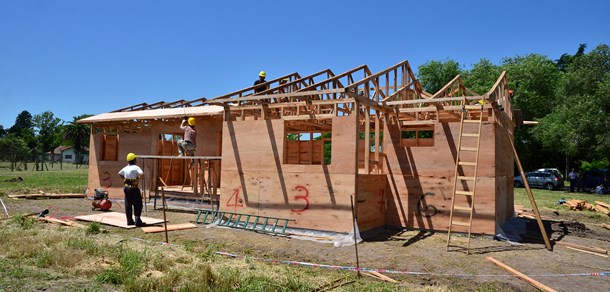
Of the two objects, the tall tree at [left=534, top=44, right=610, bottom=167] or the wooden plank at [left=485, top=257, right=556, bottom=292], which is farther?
the tall tree at [left=534, top=44, right=610, bottom=167]

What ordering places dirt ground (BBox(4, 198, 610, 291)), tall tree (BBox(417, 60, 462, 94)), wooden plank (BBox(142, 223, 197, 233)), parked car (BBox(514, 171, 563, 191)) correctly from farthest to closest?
tall tree (BBox(417, 60, 462, 94)), parked car (BBox(514, 171, 563, 191)), wooden plank (BBox(142, 223, 197, 233)), dirt ground (BBox(4, 198, 610, 291))

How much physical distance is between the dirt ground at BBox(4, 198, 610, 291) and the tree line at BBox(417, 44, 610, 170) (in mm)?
18635

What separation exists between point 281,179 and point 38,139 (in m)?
96.3

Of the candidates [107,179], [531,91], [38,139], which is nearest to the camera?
[107,179]

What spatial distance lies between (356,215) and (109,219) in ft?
22.7

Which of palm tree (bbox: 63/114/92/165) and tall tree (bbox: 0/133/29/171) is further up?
palm tree (bbox: 63/114/92/165)

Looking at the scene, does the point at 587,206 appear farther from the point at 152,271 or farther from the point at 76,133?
the point at 76,133

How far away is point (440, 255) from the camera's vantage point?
8.42 m

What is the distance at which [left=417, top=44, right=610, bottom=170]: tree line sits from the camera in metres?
27.7

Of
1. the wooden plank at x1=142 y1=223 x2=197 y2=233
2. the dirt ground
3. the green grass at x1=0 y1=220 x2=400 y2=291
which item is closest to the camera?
the green grass at x1=0 y1=220 x2=400 y2=291

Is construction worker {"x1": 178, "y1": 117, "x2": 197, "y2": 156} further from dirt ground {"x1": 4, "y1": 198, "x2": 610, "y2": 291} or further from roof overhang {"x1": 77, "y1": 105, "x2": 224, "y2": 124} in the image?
dirt ground {"x1": 4, "y1": 198, "x2": 610, "y2": 291}

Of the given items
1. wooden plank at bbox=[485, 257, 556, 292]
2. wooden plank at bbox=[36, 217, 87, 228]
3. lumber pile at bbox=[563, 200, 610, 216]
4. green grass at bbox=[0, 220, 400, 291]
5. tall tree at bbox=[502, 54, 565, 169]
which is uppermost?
tall tree at bbox=[502, 54, 565, 169]

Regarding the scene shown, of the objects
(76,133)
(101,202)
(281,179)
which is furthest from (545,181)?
(76,133)

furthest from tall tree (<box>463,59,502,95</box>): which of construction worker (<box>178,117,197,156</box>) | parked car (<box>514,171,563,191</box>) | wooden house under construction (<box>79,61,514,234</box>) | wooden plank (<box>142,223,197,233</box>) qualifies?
wooden plank (<box>142,223,197,233</box>)
